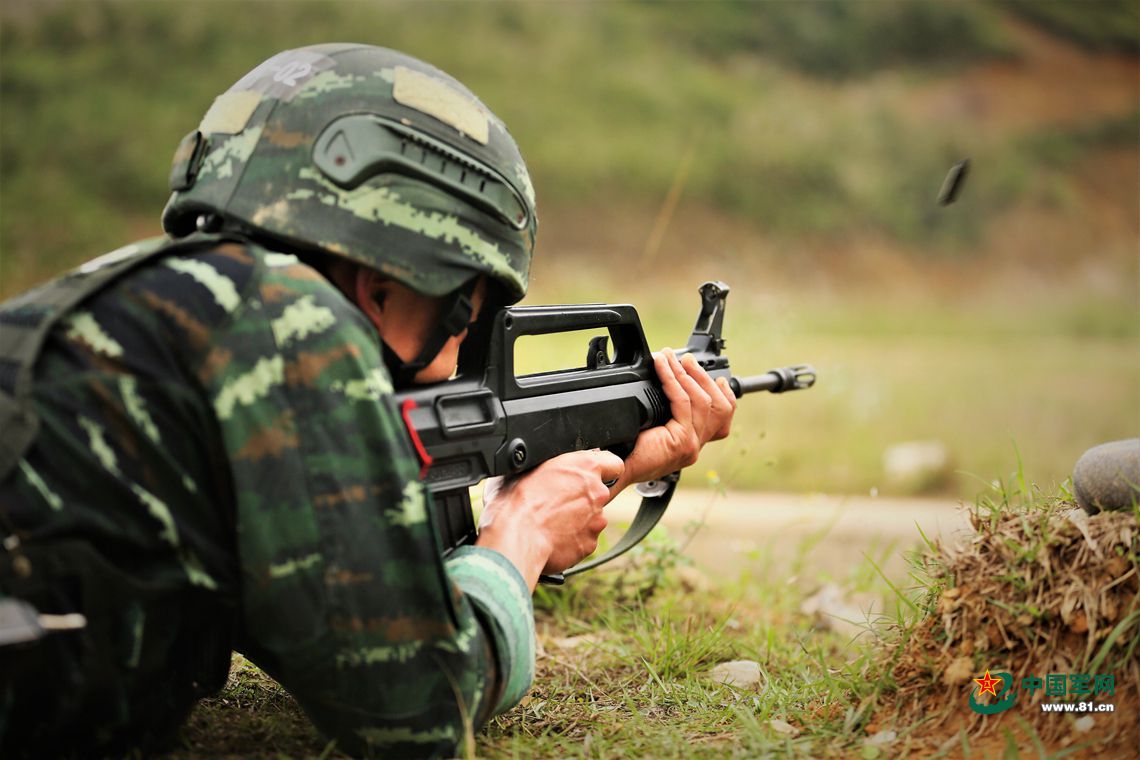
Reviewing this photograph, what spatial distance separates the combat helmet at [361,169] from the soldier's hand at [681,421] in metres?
0.92

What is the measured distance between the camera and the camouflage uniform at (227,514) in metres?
1.63

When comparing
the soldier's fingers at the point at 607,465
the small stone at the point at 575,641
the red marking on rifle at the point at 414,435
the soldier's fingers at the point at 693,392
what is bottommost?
the small stone at the point at 575,641

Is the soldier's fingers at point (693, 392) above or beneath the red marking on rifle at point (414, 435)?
above

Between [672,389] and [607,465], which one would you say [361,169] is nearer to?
[607,465]

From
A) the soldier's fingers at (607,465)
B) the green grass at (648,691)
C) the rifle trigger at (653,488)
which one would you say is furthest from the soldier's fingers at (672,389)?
the green grass at (648,691)

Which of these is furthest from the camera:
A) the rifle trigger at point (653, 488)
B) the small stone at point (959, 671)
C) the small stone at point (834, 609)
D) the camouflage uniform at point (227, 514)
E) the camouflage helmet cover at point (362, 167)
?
the small stone at point (834, 609)

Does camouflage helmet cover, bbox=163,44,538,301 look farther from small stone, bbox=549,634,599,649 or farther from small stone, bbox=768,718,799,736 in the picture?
small stone, bbox=549,634,599,649

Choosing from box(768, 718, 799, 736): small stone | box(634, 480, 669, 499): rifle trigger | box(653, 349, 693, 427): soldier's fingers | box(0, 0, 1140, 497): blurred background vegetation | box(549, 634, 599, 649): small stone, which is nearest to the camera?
box(768, 718, 799, 736): small stone

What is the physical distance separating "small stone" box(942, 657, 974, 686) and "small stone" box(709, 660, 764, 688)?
0.71m

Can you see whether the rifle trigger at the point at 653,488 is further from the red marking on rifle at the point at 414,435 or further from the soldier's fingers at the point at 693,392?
the red marking on rifle at the point at 414,435

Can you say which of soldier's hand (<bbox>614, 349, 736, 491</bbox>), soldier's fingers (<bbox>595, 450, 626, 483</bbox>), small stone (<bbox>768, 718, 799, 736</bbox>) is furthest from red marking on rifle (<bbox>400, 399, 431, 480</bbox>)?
small stone (<bbox>768, 718, 799, 736</bbox>)

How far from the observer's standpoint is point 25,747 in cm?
172

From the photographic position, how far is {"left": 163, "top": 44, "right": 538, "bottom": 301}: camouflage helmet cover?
75.5 inches

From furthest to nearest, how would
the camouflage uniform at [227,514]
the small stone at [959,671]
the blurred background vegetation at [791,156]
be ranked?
the blurred background vegetation at [791,156] < the small stone at [959,671] < the camouflage uniform at [227,514]
